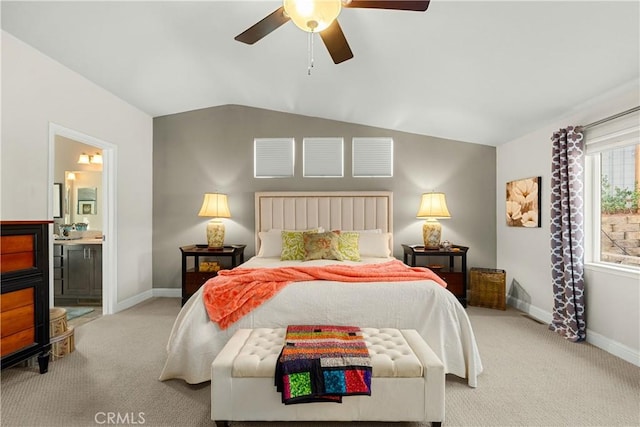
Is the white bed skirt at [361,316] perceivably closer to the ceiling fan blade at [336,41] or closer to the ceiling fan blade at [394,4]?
the ceiling fan blade at [336,41]

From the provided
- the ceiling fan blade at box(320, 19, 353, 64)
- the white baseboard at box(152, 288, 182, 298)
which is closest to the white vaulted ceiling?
the ceiling fan blade at box(320, 19, 353, 64)

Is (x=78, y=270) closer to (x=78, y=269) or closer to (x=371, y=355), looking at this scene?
(x=78, y=269)

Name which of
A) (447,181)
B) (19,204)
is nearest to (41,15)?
(19,204)

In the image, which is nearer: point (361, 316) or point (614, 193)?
point (361, 316)

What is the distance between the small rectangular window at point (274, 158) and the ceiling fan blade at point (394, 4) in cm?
313

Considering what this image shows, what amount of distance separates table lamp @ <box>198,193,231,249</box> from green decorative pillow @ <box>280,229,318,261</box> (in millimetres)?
1046

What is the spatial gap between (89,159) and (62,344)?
3.42m

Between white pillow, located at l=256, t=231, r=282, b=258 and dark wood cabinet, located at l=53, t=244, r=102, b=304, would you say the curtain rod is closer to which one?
white pillow, located at l=256, t=231, r=282, b=258

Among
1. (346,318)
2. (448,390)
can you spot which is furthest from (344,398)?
(448,390)

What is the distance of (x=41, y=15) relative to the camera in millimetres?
2631

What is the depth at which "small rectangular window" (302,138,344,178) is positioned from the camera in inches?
197

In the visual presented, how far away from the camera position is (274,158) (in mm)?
5004

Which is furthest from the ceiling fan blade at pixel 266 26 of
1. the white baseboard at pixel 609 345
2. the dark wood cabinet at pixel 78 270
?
the white baseboard at pixel 609 345

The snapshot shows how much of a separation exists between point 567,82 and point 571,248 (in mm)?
1586
